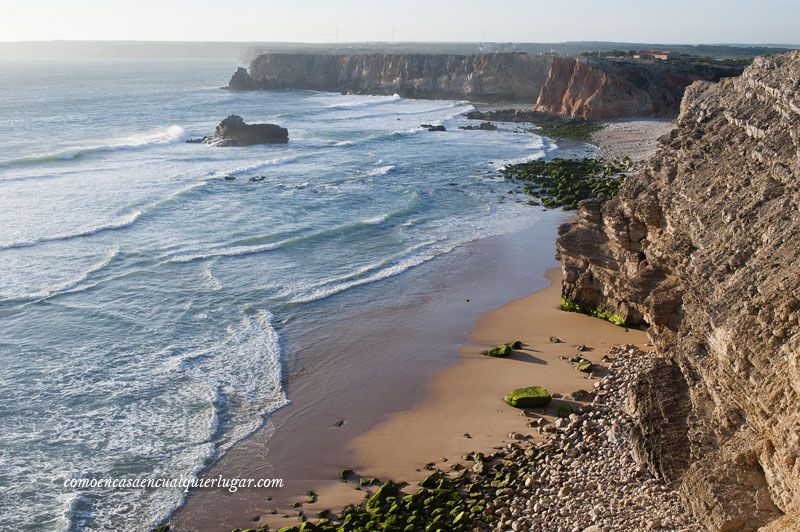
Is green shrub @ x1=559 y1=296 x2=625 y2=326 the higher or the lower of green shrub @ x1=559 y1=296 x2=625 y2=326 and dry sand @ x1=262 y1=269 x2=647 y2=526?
the higher


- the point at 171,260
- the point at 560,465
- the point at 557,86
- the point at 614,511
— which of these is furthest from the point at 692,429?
the point at 557,86

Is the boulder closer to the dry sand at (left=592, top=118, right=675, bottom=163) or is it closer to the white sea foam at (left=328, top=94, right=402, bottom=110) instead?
the dry sand at (left=592, top=118, right=675, bottom=163)

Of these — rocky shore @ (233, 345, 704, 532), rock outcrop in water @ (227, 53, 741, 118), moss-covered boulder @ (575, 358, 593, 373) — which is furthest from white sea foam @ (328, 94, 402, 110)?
rocky shore @ (233, 345, 704, 532)

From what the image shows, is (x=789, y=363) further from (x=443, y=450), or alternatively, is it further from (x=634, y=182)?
(x=634, y=182)

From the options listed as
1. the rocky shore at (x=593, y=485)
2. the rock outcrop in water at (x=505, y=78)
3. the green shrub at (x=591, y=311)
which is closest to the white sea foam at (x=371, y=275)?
the green shrub at (x=591, y=311)

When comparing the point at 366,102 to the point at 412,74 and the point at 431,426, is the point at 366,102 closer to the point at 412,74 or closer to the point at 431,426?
the point at 412,74

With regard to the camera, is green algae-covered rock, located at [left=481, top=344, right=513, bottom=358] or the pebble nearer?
the pebble
